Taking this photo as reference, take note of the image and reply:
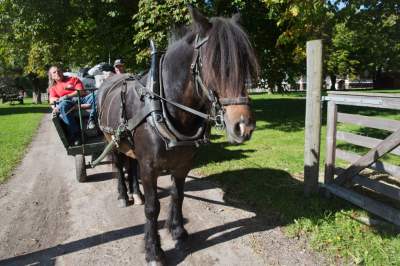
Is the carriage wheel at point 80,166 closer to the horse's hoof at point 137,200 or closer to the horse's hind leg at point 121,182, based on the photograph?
the horse's hind leg at point 121,182

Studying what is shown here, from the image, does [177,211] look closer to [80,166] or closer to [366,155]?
[366,155]

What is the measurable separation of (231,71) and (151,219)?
6.46 ft

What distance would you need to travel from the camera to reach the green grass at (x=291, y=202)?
4.06 m

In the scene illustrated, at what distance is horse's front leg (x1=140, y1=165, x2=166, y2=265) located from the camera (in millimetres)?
Answer: 3869

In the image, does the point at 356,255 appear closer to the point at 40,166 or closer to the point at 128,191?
the point at 128,191

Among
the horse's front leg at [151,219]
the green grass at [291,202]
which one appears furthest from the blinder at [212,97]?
the green grass at [291,202]

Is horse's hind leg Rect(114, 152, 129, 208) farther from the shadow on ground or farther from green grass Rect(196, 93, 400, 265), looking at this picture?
Result: green grass Rect(196, 93, 400, 265)

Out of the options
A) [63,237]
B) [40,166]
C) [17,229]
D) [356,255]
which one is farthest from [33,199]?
[356,255]

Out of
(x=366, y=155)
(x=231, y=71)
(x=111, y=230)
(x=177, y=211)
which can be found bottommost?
(x=111, y=230)

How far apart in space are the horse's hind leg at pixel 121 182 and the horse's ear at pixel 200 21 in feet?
10.5

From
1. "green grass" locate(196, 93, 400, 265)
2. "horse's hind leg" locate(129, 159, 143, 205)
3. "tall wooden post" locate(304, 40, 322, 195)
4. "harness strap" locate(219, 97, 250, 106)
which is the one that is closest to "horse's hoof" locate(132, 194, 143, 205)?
"horse's hind leg" locate(129, 159, 143, 205)

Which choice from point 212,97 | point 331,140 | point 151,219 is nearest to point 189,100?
point 212,97

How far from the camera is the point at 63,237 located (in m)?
4.62

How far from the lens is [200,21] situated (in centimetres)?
308
